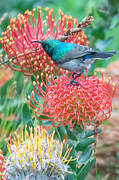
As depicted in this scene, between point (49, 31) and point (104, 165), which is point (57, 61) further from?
point (104, 165)

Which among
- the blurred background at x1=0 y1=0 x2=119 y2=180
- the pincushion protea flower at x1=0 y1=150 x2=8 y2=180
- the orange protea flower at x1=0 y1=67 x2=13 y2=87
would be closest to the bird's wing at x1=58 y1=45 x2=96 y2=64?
the blurred background at x1=0 y1=0 x2=119 y2=180

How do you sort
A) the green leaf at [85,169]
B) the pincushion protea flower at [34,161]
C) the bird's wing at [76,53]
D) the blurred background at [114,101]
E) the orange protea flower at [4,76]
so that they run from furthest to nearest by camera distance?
1. the orange protea flower at [4,76]
2. the blurred background at [114,101]
3. the bird's wing at [76,53]
4. the green leaf at [85,169]
5. the pincushion protea flower at [34,161]

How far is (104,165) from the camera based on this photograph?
1.85m

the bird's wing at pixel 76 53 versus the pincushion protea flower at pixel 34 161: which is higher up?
the bird's wing at pixel 76 53

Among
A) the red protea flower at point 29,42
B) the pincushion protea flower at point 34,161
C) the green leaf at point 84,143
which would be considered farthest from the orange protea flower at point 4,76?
the pincushion protea flower at point 34,161

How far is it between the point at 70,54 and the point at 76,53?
0.11 feet

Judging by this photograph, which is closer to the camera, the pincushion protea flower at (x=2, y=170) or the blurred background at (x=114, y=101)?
the pincushion protea flower at (x=2, y=170)

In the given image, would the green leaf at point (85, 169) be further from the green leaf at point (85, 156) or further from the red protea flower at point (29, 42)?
the red protea flower at point (29, 42)

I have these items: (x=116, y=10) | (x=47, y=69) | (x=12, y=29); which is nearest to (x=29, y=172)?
(x=47, y=69)

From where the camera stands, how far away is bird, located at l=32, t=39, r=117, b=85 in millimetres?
1263

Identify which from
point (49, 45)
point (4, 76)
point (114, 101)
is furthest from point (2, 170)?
point (4, 76)

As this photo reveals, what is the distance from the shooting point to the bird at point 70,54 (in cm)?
126

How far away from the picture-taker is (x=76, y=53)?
1.27m

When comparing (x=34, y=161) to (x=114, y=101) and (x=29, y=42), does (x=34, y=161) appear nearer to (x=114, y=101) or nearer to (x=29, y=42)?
(x=29, y=42)
